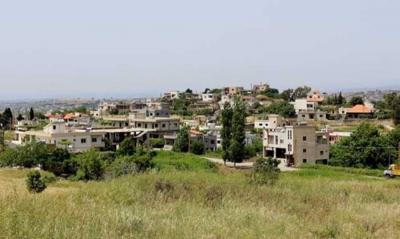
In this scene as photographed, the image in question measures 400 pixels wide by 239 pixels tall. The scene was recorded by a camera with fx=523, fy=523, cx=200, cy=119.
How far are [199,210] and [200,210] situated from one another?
12 mm

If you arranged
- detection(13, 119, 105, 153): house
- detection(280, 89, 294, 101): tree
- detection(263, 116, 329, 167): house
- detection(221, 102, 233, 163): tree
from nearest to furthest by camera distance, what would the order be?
detection(221, 102, 233, 163): tree
detection(263, 116, 329, 167): house
detection(13, 119, 105, 153): house
detection(280, 89, 294, 101): tree

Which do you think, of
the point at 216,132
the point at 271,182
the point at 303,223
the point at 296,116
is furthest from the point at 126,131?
the point at 303,223

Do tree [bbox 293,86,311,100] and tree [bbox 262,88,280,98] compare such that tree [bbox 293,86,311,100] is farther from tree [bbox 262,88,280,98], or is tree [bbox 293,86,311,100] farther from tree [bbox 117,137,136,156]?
tree [bbox 117,137,136,156]

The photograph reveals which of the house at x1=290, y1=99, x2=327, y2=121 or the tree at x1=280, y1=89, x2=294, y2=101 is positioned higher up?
the tree at x1=280, y1=89, x2=294, y2=101

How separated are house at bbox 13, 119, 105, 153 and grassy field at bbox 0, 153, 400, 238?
Result: 33352 mm

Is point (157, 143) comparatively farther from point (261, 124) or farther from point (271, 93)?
point (271, 93)

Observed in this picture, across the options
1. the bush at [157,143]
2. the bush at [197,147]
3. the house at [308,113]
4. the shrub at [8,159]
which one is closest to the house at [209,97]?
the house at [308,113]

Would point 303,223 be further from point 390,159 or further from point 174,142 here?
point 174,142

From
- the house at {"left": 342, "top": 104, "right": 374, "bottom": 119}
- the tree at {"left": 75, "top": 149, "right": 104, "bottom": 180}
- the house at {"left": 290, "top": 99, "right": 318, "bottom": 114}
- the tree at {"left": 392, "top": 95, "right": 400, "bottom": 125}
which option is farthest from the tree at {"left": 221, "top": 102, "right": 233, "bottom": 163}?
the house at {"left": 290, "top": 99, "right": 318, "bottom": 114}

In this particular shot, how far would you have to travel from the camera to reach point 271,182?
10.1 m

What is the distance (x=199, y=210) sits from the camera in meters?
6.50

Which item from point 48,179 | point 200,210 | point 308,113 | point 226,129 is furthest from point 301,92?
point 200,210

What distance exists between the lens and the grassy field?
196 inches

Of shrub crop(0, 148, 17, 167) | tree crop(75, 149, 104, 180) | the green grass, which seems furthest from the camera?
shrub crop(0, 148, 17, 167)
